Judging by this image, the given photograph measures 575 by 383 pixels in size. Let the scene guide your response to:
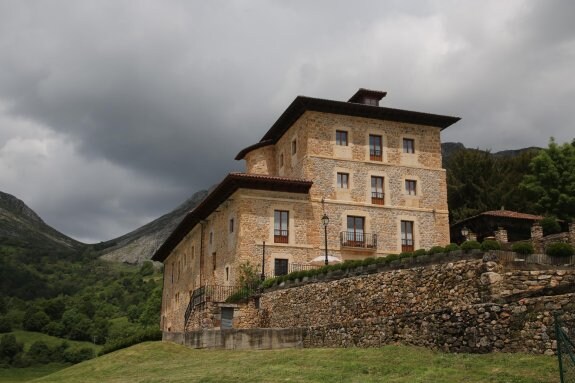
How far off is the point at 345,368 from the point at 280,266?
19.2 meters

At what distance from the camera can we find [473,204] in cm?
5122

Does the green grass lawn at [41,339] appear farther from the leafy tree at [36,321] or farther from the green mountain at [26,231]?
the green mountain at [26,231]

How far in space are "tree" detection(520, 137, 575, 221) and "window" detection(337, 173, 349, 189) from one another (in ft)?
55.3

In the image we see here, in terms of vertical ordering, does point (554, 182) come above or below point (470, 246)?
above

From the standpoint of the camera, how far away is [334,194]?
120 feet

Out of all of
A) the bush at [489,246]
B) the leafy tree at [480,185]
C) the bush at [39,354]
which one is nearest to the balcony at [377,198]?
the leafy tree at [480,185]

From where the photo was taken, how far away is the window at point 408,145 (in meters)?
39.0

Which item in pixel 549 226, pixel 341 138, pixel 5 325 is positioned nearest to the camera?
pixel 549 226

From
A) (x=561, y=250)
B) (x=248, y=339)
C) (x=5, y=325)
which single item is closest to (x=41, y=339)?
(x=5, y=325)

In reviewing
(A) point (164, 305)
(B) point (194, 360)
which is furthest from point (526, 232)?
(A) point (164, 305)

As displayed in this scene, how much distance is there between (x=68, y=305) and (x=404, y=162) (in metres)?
76.8

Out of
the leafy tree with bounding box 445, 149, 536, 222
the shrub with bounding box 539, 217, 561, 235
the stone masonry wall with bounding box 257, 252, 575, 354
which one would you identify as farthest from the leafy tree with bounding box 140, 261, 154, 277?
the stone masonry wall with bounding box 257, 252, 575, 354

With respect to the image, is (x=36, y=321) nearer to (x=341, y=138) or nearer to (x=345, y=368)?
(x=341, y=138)

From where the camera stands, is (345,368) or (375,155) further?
(375,155)
